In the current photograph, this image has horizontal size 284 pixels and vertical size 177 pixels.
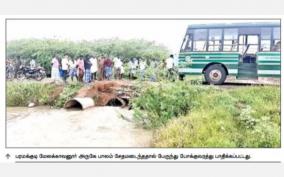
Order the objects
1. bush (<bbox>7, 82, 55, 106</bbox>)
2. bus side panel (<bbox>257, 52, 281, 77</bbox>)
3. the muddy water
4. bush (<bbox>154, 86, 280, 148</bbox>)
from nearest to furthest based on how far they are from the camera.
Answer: bush (<bbox>154, 86, 280, 148</bbox>) → the muddy water → bus side panel (<bbox>257, 52, 281, 77</bbox>) → bush (<bbox>7, 82, 55, 106</bbox>)

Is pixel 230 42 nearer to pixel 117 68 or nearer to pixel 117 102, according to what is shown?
pixel 117 68

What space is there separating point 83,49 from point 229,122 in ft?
6.42

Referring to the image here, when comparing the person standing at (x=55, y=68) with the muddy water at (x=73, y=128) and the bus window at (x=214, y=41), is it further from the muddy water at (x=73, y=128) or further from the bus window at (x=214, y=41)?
the bus window at (x=214, y=41)

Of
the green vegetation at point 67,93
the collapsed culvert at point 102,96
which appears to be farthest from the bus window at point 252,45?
the green vegetation at point 67,93

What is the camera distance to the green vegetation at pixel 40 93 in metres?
6.65

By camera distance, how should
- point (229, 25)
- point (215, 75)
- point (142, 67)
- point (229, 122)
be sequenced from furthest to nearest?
1. point (142, 67)
2. point (215, 75)
3. point (229, 25)
4. point (229, 122)

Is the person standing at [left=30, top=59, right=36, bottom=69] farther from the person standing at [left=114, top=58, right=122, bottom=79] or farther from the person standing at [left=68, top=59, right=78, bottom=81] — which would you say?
the person standing at [left=114, top=58, right=122, bottom=79]

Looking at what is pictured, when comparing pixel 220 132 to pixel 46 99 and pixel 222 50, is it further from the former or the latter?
pixel 46 99

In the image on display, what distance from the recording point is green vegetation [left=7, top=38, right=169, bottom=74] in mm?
6578

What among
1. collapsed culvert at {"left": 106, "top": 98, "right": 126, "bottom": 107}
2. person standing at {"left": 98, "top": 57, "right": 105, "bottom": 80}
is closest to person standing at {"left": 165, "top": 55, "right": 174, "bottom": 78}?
collapsed culvert at {"left": 106, "top": 98, "right": 126, "bottom": 107}

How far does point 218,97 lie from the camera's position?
21.6ft

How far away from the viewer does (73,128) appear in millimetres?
6594

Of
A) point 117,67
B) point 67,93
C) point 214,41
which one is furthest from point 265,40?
point 67,93

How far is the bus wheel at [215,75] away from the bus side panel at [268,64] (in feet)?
1.43
